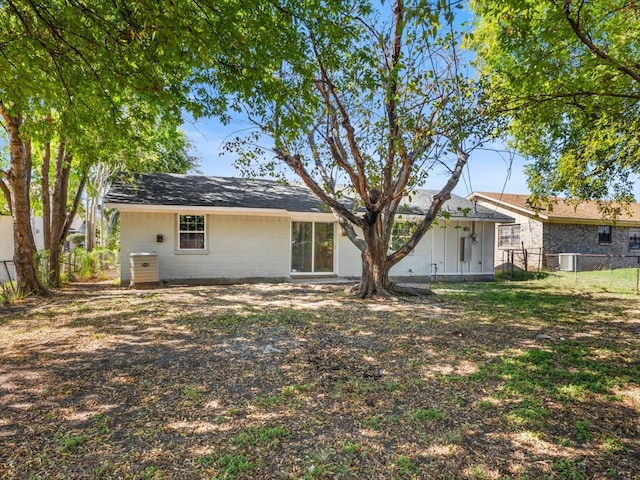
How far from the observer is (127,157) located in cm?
1091

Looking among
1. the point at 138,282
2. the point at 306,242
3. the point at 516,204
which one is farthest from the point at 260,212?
the point at 516,204

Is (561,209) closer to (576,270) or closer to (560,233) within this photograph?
(560,233)

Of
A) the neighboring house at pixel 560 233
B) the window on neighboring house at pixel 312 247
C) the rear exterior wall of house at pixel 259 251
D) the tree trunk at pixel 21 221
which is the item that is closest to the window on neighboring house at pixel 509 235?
the neighboring house at pixel 560 233

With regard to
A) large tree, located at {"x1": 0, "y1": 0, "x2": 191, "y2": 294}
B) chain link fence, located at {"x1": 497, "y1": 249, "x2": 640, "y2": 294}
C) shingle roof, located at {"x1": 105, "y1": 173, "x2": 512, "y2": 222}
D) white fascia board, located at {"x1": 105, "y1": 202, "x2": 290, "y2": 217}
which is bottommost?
chain link fence, located at {"x1": 497, "y1": 249, "x2": 640, "y2": 294}

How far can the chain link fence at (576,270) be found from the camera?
12961mm

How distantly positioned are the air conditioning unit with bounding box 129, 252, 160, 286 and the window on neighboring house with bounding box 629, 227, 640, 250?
25.1 m

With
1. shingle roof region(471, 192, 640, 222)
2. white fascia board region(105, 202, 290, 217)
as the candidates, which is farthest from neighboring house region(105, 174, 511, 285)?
shingle roof region(471, 192, 640, 222)

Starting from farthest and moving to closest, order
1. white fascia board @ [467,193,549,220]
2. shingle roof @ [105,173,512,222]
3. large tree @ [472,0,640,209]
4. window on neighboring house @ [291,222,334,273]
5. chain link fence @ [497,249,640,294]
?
white fascia board @ [467,193,549,220]
window on neighboring house @ [291,222,334,273]
chain link fence @ [497,249,640,294]
shingle roof @ [105,173,512,222]
large tree @ [472,0,640,209]

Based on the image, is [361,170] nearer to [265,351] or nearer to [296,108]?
[296,108]

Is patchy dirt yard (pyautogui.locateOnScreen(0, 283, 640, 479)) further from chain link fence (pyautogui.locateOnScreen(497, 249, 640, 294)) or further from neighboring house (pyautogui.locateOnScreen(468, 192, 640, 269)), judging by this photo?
neighboring house (pyautogui.locateOnScreen(468, 192, 640, 269))

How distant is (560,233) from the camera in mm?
19297

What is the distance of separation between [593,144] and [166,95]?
26.4 ft

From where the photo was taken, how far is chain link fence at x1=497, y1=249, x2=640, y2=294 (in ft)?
42.5

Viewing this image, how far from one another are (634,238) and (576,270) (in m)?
9.52
